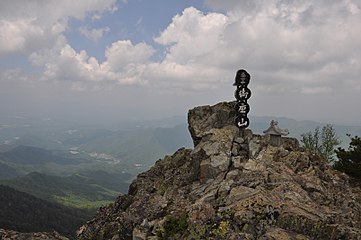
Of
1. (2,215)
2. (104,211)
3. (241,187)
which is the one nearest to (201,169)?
(241,187)

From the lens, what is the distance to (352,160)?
3791 centimetres

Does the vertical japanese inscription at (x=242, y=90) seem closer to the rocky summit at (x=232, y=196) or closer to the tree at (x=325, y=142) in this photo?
the rocky summit at (x=232, y=196)

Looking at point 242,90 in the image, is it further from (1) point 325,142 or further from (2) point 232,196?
(1) point 325,142

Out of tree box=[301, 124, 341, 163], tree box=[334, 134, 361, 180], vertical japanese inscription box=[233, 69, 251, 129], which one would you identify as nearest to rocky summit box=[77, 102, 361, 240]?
vertical japanese inscription box=[233, 69, 251, 129]

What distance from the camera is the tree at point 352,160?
117 feet

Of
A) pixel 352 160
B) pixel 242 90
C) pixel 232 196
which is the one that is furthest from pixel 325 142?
pixel 232 196

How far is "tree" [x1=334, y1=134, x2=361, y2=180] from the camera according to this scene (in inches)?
1410

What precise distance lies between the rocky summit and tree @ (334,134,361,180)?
10351 millimetres

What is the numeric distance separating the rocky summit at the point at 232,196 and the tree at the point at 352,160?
10351 millimetres

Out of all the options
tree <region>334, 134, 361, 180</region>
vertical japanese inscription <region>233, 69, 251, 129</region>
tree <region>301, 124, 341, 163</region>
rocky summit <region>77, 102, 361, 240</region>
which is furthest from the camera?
tree <region>301, 124, 341, 163</region>

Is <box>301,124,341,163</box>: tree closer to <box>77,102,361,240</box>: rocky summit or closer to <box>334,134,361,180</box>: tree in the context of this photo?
<box>334,134,361,180</box>: tree

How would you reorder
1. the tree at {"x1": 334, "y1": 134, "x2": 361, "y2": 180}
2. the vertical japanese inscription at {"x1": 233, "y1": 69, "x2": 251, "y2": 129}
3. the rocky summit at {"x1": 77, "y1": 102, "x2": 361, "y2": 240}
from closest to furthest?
the rocky summit at {"x1": 77, "y1": 102, "x2": 361, "y2": 240}
the vertical japanese inscription at {"x1": 233, "y1": 69, "x2": 251, "y2": 129}
the tree at {"x1": 334, "y1": 134, "x2": 361, "y2": 180}

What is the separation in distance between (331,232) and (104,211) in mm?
22862

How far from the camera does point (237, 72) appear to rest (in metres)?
31.1
